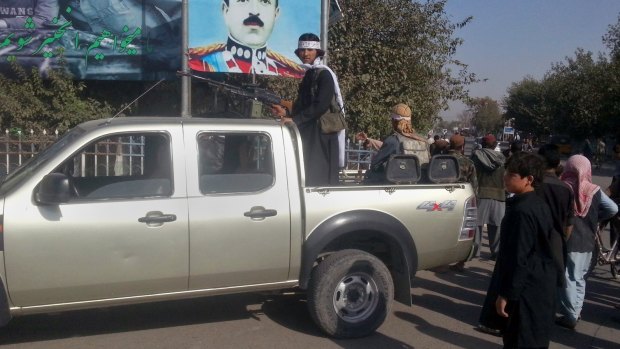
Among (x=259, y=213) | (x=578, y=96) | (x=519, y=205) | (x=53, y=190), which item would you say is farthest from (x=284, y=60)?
(x=578, y=96)

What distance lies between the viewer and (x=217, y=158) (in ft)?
17.9

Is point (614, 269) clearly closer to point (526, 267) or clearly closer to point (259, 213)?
point (526, 267)

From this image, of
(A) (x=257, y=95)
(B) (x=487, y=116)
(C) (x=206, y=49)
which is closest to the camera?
(A) (x=257, y=95)

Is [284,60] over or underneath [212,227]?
over

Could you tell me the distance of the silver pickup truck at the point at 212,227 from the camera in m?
4.81

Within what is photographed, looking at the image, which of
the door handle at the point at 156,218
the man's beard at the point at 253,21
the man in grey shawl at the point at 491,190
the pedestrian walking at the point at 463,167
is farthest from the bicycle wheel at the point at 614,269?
the man's beard at the point at 253,21

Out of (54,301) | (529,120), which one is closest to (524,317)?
(54,301)

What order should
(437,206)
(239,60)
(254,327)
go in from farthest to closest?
(239,60) < (254,327) < (437,206)

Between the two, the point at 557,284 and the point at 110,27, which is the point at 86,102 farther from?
the point at 557,284

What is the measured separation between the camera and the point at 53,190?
15.4 feet

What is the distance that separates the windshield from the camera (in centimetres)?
499

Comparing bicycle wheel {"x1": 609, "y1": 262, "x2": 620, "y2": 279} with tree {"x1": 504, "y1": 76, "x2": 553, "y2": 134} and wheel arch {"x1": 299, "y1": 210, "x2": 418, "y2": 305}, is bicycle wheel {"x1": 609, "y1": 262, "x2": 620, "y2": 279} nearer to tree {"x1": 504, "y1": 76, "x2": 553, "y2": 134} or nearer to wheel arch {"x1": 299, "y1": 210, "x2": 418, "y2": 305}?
wheel arch {"x1": 299, "y1": 210, "x2": 418, "y2": 305}

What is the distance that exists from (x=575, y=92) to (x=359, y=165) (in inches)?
1324

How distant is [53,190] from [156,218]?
0.75 m
